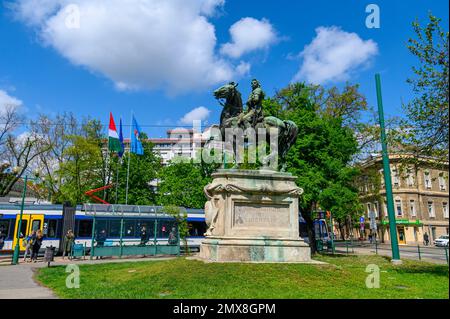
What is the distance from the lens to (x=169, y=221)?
27.0 m

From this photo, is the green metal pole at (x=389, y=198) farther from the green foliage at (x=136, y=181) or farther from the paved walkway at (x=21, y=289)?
the green foliage at (x=136, y=181)

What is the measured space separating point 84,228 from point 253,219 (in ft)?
58.9

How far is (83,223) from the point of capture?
2520 cm

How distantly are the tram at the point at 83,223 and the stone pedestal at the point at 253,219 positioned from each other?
563 inches

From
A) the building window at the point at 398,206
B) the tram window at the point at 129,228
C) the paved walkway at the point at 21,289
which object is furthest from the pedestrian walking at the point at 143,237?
the building window at the point at 398,206

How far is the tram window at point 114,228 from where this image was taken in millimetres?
25530

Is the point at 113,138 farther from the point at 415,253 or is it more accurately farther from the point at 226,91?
the point at 415,253

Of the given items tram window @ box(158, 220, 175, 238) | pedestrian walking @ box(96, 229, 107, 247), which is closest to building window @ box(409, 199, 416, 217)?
tram window @ box(158, 220, 175, 238)

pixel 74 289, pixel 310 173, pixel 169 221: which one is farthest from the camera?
pixel 169 221

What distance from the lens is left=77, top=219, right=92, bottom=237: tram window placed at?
2509 centimetres
